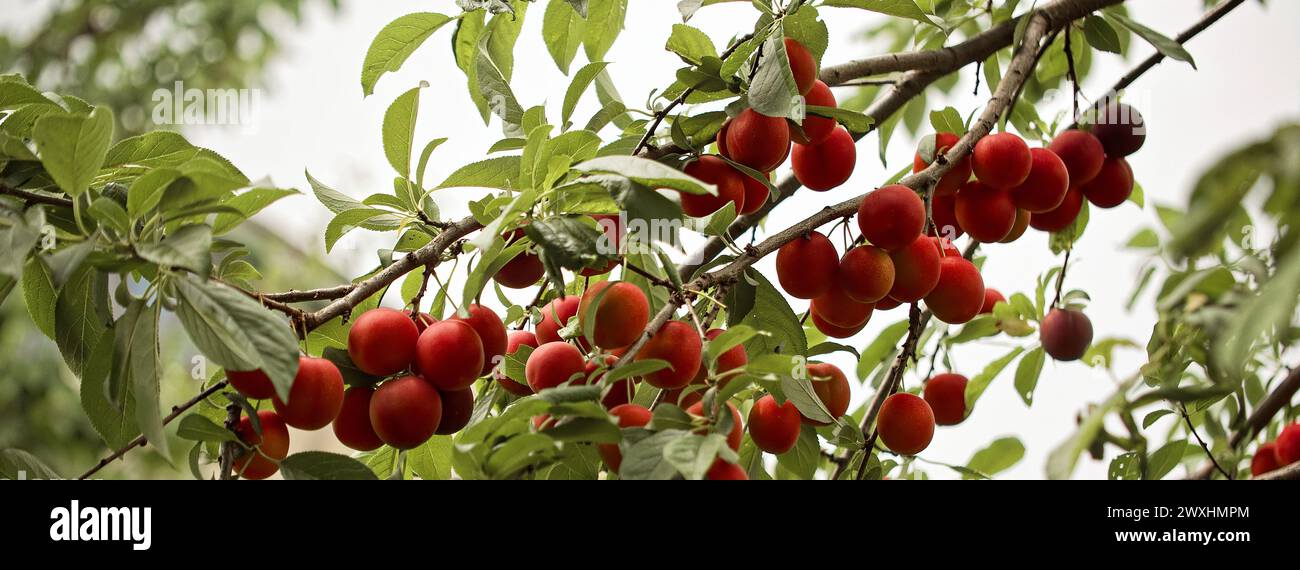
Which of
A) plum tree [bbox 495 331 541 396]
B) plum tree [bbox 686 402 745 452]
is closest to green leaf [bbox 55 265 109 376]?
plum tree [bbox 495 331 541 396]

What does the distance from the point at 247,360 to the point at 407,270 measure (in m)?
0.15

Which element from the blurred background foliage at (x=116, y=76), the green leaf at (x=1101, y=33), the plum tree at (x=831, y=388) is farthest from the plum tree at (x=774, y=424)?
the blurred background foliage at (x=116, y=76)

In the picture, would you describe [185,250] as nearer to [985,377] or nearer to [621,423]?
[621,423]

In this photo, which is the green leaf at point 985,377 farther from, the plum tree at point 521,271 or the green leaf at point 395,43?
the green leaf at point 395,43

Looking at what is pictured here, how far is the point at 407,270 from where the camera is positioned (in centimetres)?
59

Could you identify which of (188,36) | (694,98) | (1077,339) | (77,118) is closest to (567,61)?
(694,98)

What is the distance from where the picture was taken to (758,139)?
0.60 meters

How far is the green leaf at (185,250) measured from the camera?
0.44 meters

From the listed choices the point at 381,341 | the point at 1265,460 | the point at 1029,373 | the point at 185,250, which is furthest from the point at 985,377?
the point at 185,250

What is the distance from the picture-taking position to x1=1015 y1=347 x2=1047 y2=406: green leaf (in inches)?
35.5

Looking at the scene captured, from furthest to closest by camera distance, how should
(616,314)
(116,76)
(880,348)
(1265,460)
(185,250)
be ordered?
1. (116,76)
2. (880,348)
3. (1265,460)
4. (616,314)
5. (185,250)

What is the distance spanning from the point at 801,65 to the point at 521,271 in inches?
9.5

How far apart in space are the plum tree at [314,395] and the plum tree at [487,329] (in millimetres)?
84

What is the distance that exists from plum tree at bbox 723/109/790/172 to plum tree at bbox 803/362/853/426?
146 mm
